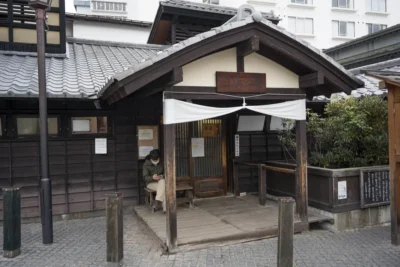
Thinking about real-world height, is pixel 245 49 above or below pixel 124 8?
below

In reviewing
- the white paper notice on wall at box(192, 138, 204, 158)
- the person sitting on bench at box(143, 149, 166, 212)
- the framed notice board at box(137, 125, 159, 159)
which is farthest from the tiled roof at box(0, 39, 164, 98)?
the white paper notice on wall at box(192, 138, 204, 158)

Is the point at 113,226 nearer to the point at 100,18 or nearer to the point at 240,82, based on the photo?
the point at 240,82

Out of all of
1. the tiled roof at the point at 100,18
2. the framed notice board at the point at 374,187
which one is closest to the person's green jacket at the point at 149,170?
the framed notice board at the point at 374,187

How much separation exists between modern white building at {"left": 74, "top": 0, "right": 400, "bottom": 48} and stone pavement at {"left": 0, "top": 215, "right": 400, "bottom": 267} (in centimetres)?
2536

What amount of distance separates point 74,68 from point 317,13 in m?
29.6

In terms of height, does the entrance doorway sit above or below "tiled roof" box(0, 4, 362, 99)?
below

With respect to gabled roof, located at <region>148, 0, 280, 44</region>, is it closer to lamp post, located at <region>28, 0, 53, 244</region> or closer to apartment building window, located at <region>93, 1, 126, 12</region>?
lamp post, located at <region>28, 0, 53, 244</region>

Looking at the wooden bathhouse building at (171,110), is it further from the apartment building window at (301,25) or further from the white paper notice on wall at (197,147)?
the apartment building window at (301,25)

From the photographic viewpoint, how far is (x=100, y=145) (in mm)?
7750

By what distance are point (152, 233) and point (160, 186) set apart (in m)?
1.25

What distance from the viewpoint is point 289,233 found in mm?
4371

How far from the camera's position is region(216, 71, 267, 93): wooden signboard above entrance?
5781 millimetres

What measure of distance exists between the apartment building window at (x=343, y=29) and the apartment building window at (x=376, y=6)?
2883 millimetres

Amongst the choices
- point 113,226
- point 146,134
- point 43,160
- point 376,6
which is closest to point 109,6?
point 146,134
